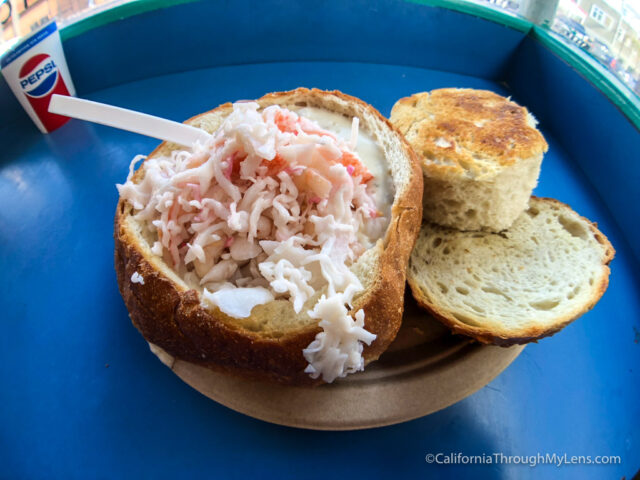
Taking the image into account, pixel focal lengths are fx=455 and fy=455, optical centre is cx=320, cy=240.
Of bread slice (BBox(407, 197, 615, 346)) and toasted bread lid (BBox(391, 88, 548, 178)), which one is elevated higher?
toasted bread lid (BBox(391, 88, 548, 178))

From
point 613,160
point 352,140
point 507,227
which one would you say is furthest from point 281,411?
point 613,160

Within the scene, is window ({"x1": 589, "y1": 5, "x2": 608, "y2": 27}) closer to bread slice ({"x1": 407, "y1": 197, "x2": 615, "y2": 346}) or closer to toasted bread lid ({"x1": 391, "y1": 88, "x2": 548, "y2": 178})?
toasted bread lid ({"x1": 391, "y1": 88, "x2": 548, "y2": 178})

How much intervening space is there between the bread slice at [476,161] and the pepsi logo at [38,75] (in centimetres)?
189

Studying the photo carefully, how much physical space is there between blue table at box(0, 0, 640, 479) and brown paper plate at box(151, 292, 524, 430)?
14 centimetres

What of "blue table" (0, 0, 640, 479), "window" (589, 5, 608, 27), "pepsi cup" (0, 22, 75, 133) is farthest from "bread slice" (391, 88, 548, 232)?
"pepsi cup" (0, 22, 75, 133)

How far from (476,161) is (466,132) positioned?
0.20 metres

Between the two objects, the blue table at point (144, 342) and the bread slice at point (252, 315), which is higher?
the bread slice at point (252, 315)

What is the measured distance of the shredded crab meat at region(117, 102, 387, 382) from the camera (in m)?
1.38

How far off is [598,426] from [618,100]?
1622 millimetres

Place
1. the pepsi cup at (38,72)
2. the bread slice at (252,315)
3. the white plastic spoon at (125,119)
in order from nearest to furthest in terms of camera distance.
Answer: the bread slice at (252,315) → the white plastic spoon at (125,119) → the pepsi cup at (38,72)

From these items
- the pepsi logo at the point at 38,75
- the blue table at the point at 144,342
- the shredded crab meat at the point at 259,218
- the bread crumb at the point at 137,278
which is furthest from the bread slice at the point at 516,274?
the pepsi logo at the point at 38,75

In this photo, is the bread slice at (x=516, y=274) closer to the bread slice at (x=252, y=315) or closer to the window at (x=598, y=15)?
the bread slice at (x=252, y=315)

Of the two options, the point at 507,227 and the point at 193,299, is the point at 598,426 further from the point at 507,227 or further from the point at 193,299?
the point at 193,299

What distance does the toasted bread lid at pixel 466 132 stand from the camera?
1.82m
